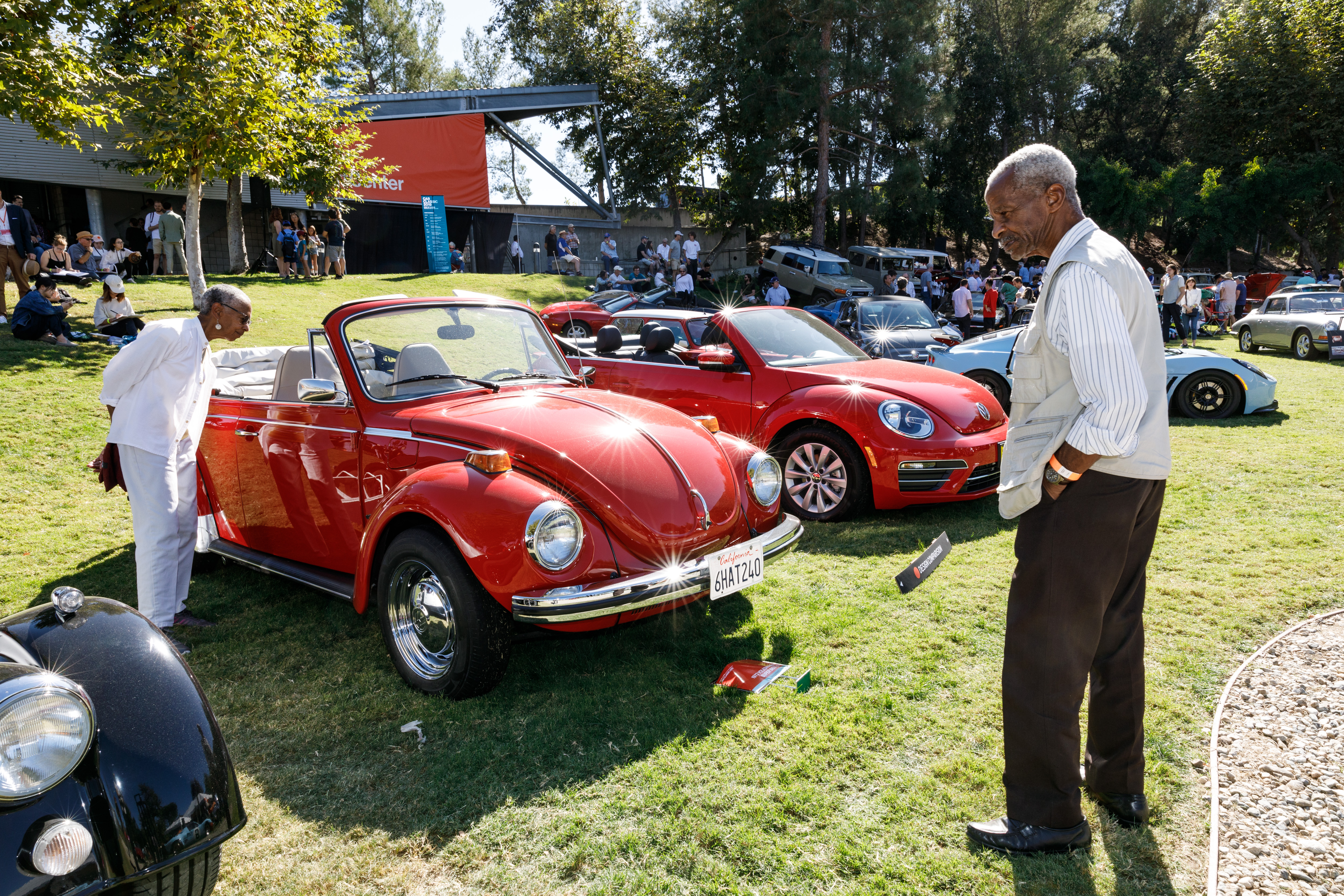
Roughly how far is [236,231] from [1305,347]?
1012 inches

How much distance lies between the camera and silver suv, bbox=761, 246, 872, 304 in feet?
87.8

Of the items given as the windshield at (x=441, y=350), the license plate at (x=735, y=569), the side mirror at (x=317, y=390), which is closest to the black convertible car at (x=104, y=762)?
the side mirror at (x=317, y=390)

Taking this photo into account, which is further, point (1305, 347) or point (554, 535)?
point (1305, 347)

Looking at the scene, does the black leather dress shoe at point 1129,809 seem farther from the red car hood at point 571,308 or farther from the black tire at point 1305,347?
the black tire at point 1305,347

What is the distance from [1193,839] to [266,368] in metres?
6.82

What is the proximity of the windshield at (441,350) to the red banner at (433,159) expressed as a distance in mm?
22417

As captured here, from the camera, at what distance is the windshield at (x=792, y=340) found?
6.93m

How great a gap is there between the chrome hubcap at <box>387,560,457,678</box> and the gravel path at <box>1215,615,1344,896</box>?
122 inches

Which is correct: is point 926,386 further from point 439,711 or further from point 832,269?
point 832,269

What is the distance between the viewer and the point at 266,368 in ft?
22.0

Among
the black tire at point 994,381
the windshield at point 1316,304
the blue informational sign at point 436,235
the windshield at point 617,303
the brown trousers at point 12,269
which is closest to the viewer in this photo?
the black tire at point 994,381

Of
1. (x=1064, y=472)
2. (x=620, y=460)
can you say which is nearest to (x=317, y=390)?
(x=620, y=460)

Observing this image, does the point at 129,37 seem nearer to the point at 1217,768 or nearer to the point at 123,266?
the point at 123,266

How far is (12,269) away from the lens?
41.9 feet
